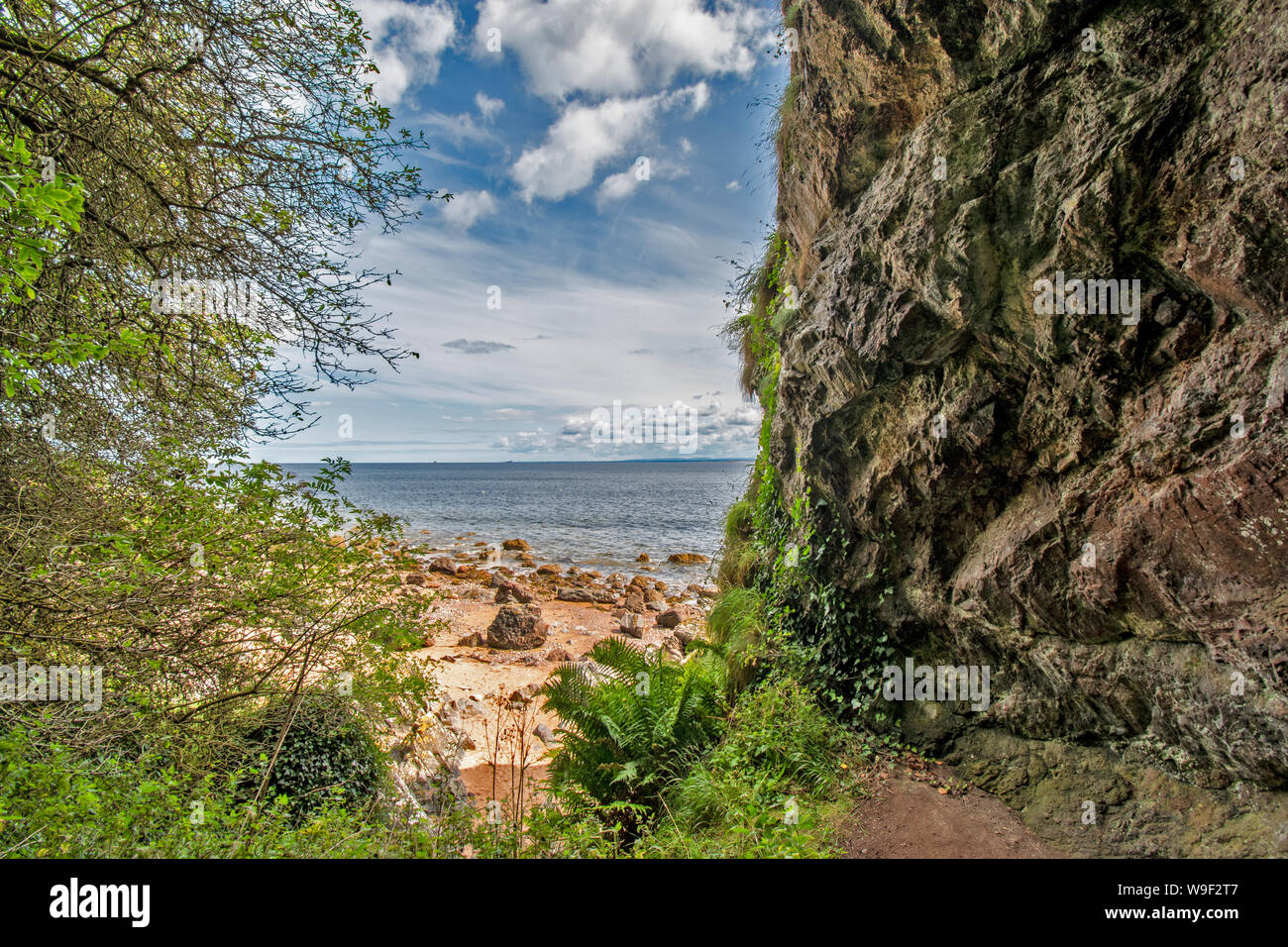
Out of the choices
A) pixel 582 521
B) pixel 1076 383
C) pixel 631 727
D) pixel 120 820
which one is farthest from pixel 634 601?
pixel 582 521

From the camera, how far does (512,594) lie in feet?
64.7

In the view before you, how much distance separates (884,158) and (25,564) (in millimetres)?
7410

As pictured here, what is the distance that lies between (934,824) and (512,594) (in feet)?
56.0

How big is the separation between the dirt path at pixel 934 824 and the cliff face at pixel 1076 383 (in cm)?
19

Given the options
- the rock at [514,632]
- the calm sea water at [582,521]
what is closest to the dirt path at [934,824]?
the calm sea water at [582,521]

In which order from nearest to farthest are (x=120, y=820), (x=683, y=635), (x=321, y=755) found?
1. (x=120, y=820)
2. (x=321, y=755)
3. (x=683, y=635)

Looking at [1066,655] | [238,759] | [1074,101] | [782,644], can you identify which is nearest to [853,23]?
[1074,101]

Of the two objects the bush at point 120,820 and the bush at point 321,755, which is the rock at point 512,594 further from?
the bush at point 120,820

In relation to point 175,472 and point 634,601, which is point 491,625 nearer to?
point 634,601

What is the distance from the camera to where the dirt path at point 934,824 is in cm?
395

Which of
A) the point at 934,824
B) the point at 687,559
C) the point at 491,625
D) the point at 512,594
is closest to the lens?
the point at 934,824

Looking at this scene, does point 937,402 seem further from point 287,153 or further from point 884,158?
point 287,153

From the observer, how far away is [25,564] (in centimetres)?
333

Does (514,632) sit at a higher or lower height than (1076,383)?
lower
